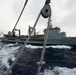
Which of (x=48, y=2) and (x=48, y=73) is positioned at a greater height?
→ (x=48, y=2)

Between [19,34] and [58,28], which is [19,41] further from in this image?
[58,28]

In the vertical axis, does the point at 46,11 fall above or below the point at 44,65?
above

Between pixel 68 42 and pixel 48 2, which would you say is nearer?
pixel 48 2

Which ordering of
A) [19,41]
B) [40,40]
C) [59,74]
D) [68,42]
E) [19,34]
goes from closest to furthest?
[59,74], [68,42], [40,40], [19,41], [19,34]

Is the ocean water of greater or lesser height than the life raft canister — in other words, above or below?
below

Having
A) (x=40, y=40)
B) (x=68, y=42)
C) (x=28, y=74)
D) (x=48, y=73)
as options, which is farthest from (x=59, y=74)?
(x=40, y=40)

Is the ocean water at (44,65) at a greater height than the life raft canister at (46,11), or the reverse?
the life raft canister at (46,11)

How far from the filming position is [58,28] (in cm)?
8319

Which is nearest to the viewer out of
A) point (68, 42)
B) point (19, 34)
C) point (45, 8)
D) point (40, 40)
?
point (45, 8)

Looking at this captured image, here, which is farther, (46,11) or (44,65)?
(44,65)

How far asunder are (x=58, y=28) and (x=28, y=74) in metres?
56.0

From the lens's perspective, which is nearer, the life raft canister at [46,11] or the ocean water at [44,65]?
the life raft canister at [46,11]

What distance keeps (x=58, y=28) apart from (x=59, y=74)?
5681 centimetres

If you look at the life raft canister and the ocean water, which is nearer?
the life raft canister
